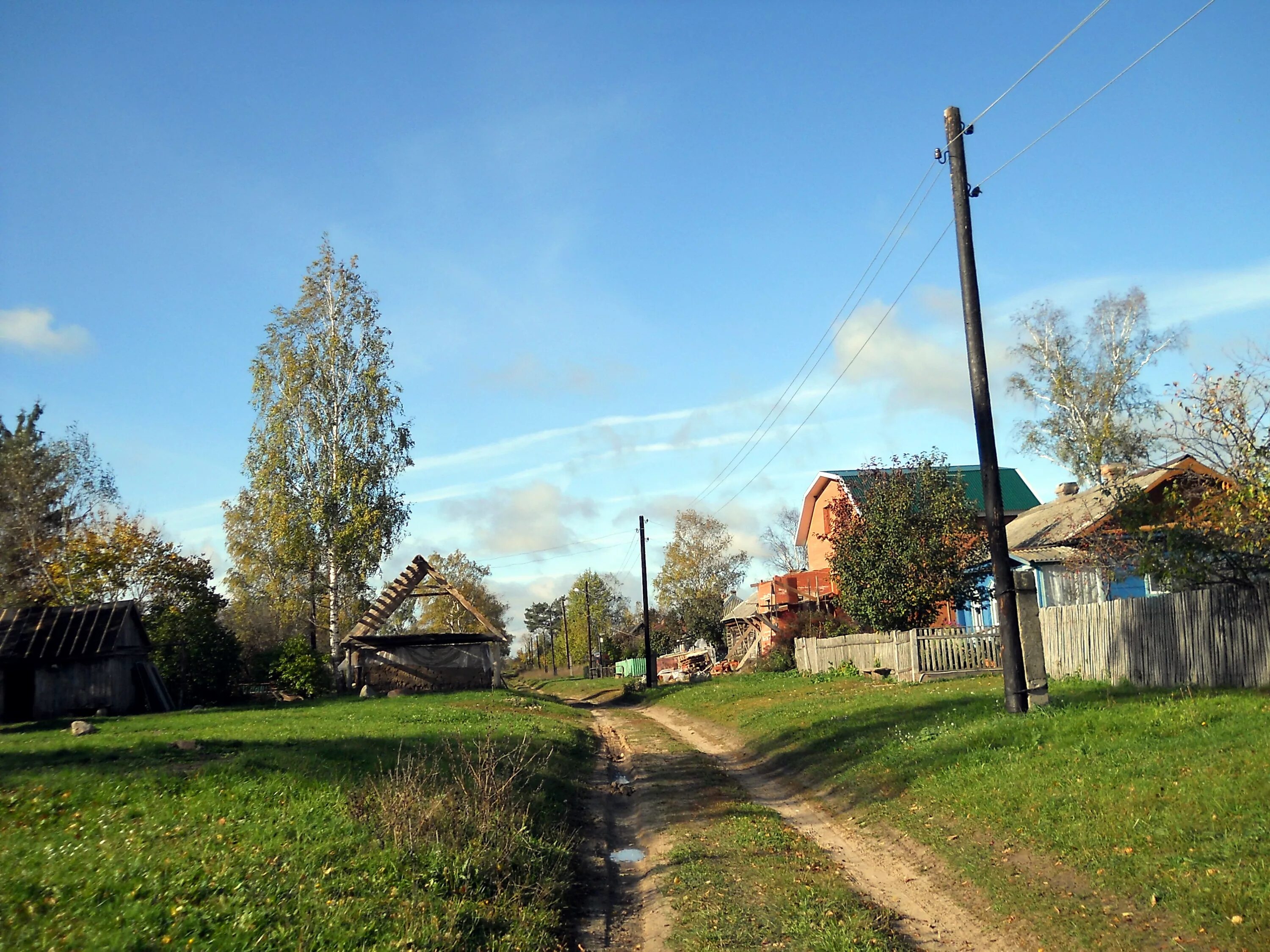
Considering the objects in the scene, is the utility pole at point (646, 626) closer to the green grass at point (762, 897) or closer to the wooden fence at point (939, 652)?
the wooden fence at point (939, 652)

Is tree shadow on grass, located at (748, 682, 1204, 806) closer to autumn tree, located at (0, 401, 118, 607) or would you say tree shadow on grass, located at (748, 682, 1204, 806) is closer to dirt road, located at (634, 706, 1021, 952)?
dirt road, located at (634, 706, 1021, 952)

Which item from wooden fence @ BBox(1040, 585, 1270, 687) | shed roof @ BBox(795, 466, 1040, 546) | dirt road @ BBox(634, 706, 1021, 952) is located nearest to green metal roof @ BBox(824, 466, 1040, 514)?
shed roof @ BBox(795, 466, 1040, 546)

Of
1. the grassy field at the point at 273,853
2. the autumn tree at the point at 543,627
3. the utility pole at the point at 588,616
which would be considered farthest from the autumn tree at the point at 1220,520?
the autumn tree at the point at 543,627

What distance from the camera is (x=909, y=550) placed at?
1148 inches

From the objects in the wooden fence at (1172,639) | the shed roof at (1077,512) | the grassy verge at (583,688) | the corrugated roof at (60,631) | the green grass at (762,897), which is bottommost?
the grassy verge at (583,688)

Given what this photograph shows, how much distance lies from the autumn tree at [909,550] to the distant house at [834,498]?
9824 mm

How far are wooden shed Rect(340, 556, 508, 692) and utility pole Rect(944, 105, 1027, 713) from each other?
95.8 ft

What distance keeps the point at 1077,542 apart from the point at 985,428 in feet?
54.6

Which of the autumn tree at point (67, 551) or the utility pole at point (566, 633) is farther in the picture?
the utility pole at point (566, 633)

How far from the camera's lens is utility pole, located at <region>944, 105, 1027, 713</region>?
14.2 m

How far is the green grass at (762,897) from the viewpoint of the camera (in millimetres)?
7082

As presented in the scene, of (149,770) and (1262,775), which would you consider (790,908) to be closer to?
(1262,775)

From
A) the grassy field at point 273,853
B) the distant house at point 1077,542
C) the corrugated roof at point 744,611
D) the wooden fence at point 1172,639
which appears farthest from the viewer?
the corrugated roof at point 744,611

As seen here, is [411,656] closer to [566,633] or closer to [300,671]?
[300,671]
